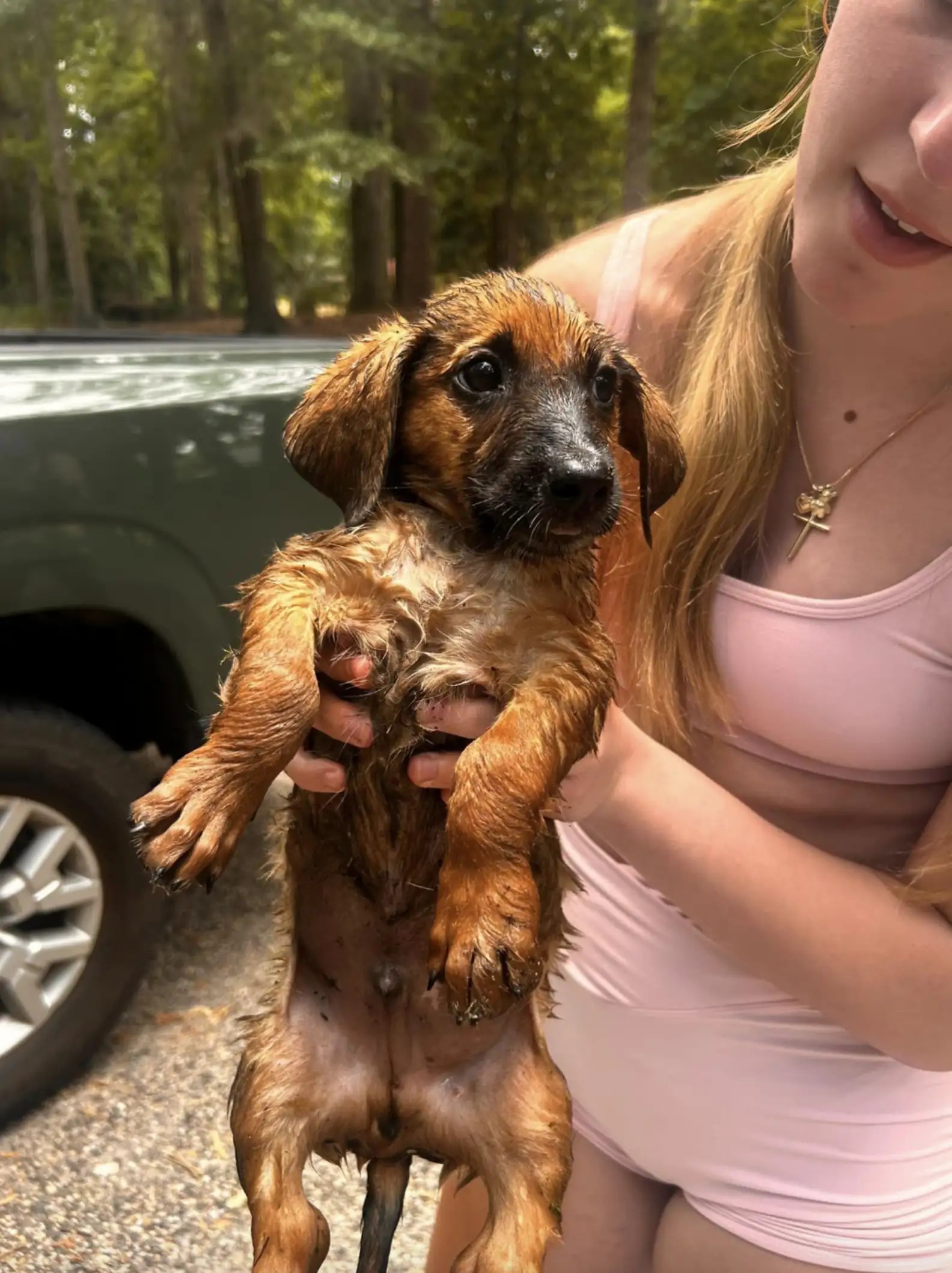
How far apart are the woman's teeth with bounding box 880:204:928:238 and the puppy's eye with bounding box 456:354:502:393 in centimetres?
49

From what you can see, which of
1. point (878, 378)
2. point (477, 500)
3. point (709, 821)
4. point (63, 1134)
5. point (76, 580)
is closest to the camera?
point (477, 500)

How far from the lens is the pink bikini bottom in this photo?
146 cm

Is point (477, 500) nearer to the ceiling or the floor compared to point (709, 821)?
nearer to the ceiling

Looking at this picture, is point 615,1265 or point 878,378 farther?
point 615,1265

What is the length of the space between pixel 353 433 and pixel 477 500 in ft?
0.52

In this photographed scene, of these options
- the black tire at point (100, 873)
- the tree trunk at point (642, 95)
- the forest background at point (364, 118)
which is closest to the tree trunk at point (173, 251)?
the forest background at point (364, 118)

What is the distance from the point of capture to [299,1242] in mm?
1028

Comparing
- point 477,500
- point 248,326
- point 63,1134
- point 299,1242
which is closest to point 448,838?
point 477,500

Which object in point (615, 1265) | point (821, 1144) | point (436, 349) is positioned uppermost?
point (436, 349)

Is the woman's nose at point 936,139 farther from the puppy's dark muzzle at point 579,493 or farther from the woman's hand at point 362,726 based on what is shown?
the woman's hand at point 362,726

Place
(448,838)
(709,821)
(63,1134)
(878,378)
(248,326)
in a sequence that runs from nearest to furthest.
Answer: (448,838), (709,821), (878,378), (63,1134), (248,326)

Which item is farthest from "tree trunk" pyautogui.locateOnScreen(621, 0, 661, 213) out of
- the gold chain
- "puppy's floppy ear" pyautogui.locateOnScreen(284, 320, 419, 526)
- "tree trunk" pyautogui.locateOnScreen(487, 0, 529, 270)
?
"puppy's floppy ear" pyautogui.locateOnScreen(284, 320, 419, 526)

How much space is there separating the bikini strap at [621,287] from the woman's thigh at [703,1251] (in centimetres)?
137

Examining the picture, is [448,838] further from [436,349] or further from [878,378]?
[878,378]
